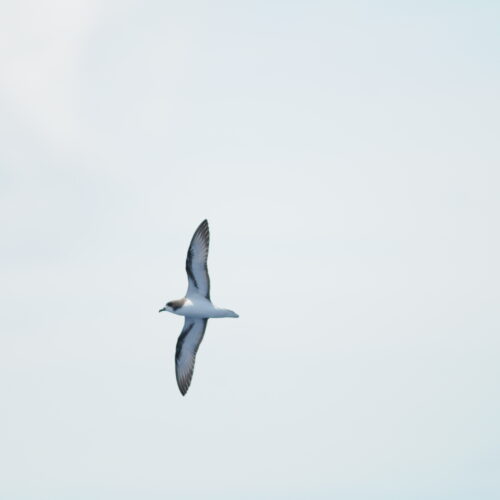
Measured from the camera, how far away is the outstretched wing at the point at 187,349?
125 ft

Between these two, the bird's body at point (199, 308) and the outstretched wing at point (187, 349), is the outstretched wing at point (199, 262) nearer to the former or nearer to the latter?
the bird's body at point (199, 308)

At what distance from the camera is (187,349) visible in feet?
126

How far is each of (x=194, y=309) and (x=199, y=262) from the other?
2.06 meters

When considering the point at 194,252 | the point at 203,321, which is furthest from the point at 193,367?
the point at 194,252

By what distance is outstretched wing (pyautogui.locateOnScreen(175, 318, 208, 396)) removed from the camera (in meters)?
38.1

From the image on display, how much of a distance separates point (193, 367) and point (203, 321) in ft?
6.95

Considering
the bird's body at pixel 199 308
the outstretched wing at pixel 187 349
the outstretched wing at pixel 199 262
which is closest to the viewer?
the outstretched wing at pixel 199 262

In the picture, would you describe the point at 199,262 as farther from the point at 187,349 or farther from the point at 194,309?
the point at 187,349

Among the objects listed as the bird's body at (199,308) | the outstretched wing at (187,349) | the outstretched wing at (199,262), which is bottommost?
the outstretched wing at (187,349)

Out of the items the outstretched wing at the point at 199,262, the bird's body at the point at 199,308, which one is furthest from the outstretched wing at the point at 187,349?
the outstretched wing at the point at 199,262

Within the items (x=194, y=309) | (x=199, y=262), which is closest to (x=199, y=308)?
(x=194, y=309)

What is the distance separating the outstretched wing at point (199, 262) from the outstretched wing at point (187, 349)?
2.10 metres

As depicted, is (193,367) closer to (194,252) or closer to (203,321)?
(203,321)

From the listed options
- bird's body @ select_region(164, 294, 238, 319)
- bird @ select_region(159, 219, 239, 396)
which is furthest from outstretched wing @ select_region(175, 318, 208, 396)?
bird's body @ select_region(164, 294, 238, 319)
